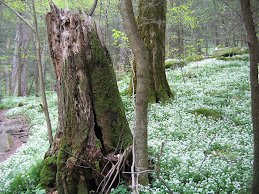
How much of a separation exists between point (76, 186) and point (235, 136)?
413 cm

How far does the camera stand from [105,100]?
392 centimetres

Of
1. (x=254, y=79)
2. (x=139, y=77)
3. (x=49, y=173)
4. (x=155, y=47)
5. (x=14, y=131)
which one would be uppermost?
(x=155, y=47)

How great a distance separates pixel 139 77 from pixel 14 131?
8257 mm

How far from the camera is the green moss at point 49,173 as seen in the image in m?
3.99

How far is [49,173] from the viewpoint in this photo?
4039 mm

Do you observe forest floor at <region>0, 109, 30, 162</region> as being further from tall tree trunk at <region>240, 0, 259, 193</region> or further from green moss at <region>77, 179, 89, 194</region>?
tall tree trunk at <region>240, 0, 259, 193</region>

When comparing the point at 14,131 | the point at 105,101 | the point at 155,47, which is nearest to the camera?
the point at 105,101

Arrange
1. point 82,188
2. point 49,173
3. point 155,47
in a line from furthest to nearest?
point 155,47, point 49,173, point 82,188

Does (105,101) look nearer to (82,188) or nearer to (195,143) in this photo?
(82,188)

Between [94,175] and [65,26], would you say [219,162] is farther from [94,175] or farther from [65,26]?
[65,26]

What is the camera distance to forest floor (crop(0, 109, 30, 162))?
7.48 metres

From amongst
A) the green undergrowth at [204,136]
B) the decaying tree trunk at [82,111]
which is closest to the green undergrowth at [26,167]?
the decaying tree trunk at [82,111]

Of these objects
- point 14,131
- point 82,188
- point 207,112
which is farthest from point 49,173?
point 14,131

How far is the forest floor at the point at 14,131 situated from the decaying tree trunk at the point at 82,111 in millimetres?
4369
